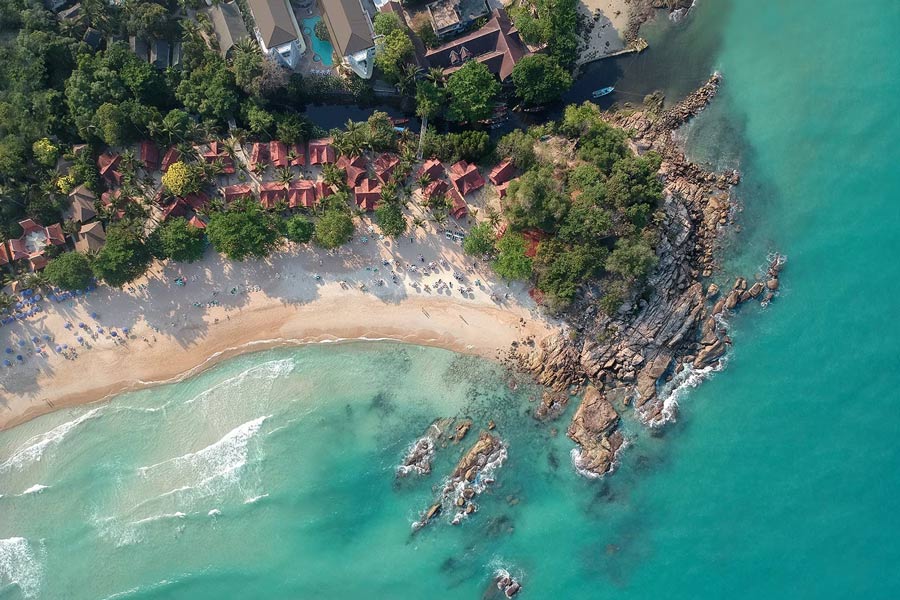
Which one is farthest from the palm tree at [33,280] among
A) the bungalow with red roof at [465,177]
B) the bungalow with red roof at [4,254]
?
the bungalow with red roof at [465,177]

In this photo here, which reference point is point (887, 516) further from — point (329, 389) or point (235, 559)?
point (235, 559)

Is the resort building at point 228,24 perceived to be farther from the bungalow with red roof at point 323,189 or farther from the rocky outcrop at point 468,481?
the rocky outcrop at point 468,481

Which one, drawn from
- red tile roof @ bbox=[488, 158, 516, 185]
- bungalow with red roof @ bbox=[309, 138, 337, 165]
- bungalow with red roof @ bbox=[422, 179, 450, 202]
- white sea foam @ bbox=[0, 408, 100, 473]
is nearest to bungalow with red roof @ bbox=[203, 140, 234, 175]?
bungalow with red roof @ bbox=[309, 138, 337, 165]

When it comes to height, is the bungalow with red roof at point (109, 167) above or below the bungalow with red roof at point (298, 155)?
above

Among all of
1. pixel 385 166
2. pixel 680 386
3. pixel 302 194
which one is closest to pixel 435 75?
pixel 385 166

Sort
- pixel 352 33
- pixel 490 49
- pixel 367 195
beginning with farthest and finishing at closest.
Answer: pixel 490 49 → pixel 367 195 → pixel 352 33

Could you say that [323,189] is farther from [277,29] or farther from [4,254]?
[4,254]
